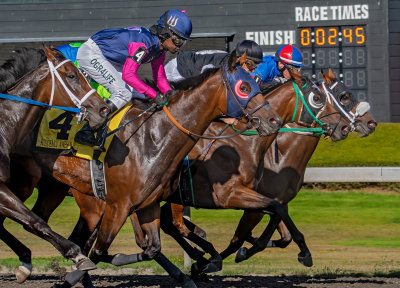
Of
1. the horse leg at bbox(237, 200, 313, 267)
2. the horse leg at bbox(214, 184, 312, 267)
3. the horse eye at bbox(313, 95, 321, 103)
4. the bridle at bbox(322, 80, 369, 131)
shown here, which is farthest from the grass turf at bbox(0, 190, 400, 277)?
the horse eye at bbox(313, 95, 321, 103)

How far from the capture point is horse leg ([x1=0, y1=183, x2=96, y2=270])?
5234mm

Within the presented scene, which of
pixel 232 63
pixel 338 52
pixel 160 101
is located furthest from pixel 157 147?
pixel 338 52

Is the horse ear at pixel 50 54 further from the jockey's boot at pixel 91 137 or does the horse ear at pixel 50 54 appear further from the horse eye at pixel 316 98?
the horse eye at pixel 316 98

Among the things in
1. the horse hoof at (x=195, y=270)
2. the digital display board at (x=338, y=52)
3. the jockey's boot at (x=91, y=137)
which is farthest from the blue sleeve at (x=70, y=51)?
the digital display board at (x=338, y=52)

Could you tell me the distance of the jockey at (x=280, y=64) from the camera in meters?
7.41

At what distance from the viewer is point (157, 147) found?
5699 mm

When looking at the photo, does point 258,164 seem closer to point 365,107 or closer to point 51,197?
point 365,107

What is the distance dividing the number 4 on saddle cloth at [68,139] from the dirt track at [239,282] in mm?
1355

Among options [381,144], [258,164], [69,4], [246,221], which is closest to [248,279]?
[246,221]

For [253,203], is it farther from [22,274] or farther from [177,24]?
[22,274]

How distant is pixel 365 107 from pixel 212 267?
1923mm

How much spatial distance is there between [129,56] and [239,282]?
2.40 metres

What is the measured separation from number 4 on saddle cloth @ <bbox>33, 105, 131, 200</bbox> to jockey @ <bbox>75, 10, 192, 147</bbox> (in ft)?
0.38

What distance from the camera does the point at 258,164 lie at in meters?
6.36
